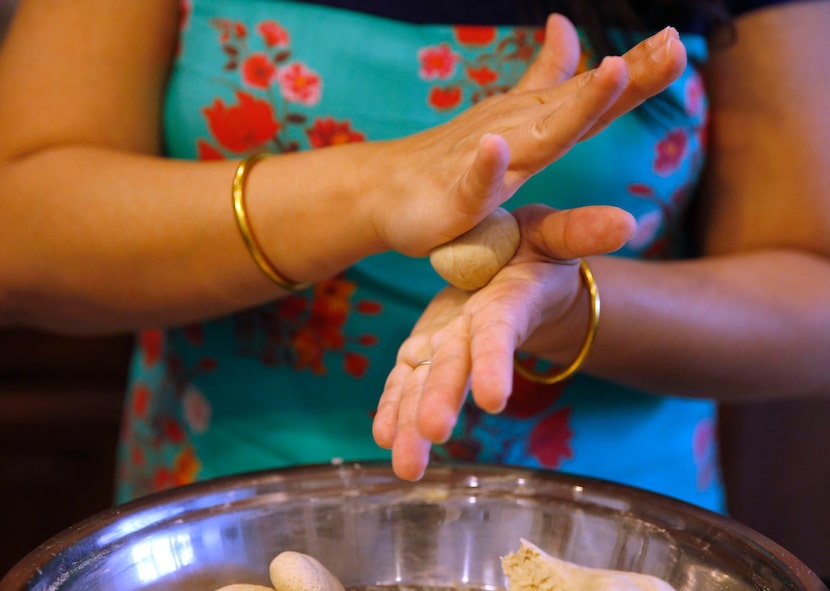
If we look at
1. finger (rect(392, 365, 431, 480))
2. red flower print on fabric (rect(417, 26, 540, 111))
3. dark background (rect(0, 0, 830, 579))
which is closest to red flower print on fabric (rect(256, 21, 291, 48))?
red flower print on fabric (rect(417, 26, 540, 111))

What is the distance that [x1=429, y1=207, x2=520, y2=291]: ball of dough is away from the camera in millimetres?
538

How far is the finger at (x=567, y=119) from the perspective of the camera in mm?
468

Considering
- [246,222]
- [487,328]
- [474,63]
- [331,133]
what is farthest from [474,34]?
[487,328]

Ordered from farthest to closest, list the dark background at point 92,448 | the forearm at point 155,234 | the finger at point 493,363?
the dark background at point 92,448 < the forearm at point 155,234 < the finger at point 493,363

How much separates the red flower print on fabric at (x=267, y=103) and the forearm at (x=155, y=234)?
0.09 meters

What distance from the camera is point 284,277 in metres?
0.69

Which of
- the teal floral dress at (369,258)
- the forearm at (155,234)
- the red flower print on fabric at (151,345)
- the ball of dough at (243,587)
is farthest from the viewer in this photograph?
the red flower print on fabric at (151,345)

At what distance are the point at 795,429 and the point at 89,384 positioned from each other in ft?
4.12

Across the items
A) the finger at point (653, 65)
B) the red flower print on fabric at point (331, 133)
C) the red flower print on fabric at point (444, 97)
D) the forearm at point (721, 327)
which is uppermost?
the red flower print on fabric at point (444, 97)

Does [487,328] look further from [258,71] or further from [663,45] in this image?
[258,71]

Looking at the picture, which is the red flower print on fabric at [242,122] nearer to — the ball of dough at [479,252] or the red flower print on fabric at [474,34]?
the red flower print on fabric at [474,34]

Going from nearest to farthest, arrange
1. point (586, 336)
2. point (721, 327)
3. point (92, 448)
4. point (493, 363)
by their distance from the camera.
A: 1. point (493, 363)
2. point (586, 336)
3. point (721, 327)
4. point (92, 448)

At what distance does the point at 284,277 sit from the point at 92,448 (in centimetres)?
123

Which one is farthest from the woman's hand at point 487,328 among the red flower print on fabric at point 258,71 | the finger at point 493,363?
the red flower print on fabric at point 258,71
